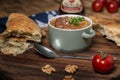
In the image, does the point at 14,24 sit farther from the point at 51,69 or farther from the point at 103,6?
the point at 103,6

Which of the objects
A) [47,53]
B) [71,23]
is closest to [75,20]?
[71,23]

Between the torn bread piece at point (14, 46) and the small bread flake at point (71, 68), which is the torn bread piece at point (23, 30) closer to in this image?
the torn bread piece at point (14, 46)

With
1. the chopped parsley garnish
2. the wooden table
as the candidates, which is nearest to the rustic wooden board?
the wooden table

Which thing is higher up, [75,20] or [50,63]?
[75,20]

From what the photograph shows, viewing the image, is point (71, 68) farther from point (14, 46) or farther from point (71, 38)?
point (14, 46)

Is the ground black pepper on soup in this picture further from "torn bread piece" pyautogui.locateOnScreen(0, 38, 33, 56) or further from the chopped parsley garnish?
"torn bread piece" pyautogui.locateOnScreen(0, 38, 33, 56)
